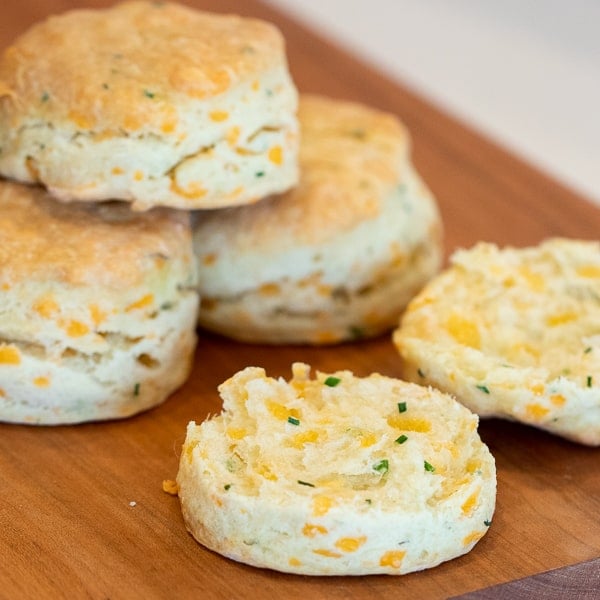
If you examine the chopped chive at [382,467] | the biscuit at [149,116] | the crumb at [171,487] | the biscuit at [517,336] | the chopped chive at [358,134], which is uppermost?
the biscuit at [149,116]

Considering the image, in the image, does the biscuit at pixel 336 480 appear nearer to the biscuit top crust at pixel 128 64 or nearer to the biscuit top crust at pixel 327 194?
the biscuit top crust at pixel 327 194

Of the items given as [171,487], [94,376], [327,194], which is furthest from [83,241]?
[327,194]

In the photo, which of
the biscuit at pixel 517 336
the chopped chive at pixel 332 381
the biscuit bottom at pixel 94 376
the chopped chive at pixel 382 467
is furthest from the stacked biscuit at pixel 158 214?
the chopped chive at pixel 382 467

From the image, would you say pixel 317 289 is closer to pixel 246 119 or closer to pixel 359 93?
pixel 246 119

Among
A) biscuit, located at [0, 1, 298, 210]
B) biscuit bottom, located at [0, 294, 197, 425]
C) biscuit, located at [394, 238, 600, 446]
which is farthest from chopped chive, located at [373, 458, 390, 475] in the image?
biscuit, located at [0, 1, 298, 210]

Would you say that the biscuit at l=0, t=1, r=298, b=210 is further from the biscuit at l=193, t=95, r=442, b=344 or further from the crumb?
the crumb

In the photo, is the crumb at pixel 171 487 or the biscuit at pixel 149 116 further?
the biscuit at pixel 149 116

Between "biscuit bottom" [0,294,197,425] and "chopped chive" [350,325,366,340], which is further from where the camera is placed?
"chopped chive" [350,325,366,340]
